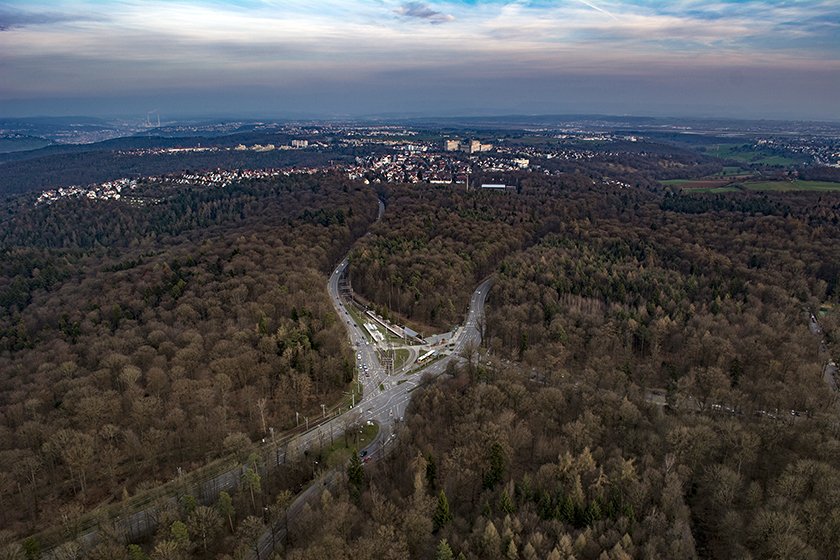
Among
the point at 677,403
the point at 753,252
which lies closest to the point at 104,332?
the point at 677,403

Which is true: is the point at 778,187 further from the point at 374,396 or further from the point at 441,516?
the point at 441,516

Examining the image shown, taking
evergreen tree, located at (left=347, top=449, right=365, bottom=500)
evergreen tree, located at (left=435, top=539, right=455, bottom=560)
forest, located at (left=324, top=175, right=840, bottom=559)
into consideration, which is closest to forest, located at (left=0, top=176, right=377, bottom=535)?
evergreen tree, located at (left=347, top=449, right=365, bottom=500)

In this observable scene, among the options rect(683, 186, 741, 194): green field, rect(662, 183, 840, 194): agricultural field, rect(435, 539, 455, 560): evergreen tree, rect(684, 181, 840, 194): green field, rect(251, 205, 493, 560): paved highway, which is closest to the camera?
rect(435, 539, 455, 560): evergreen tree

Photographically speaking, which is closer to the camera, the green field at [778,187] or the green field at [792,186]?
the green field at [778,187]

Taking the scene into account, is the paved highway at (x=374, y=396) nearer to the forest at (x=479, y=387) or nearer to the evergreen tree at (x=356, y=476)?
the evergreen tree at (x=356, y=476)

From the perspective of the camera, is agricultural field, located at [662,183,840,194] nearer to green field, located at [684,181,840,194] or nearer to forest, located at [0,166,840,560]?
green field, located at [684,181,840,194]

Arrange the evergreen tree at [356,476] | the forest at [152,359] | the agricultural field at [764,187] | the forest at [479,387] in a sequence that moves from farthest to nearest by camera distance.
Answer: the agricultural field at [764,187], the forest at [152,359], the evergreen tree at [356,476], the forest at [479,387]

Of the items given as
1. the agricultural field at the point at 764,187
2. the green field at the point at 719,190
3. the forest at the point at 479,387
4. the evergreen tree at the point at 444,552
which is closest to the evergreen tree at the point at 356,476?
the forest at the point at 479,387

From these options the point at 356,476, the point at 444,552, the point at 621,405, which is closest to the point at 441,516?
the point at 444,552

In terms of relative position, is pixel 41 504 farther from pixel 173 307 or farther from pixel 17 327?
pixel 17 327
